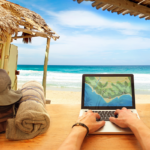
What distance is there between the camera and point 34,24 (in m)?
3.11

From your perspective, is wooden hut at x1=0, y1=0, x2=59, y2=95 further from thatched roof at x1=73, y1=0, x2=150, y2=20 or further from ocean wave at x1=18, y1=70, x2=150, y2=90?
ocean wave at x1=18, y1=70, x2=150, y2=90

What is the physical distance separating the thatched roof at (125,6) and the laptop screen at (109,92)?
65 centimetres

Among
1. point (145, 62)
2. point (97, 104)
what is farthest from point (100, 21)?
point (97, 104)

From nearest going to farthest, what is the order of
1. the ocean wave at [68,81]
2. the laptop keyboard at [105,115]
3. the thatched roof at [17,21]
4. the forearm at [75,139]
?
1. the forearm at [75,139]
2. the laptop keyboard at [105,115]
3. the thatched roof at [17,21]
4. the ocean wave at [68,81]

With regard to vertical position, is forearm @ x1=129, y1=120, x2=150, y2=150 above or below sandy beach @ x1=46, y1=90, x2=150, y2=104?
above

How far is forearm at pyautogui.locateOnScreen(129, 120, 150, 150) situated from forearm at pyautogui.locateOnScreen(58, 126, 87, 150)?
0.21m

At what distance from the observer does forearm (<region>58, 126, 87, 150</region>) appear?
0.49 m

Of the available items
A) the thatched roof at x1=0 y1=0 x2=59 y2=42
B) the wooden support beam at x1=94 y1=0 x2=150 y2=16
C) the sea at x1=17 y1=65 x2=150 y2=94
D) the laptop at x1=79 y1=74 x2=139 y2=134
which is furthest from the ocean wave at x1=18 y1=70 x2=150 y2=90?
the laptop at x1=79 y1=74 x2=139 y2=134

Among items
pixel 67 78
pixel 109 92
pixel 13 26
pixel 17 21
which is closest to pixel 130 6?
pixel 109 92

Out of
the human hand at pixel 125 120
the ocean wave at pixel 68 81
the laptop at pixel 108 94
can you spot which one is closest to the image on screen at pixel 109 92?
the laptop at pixel 108 94

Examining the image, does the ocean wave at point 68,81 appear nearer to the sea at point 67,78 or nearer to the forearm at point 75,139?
the sea at point 67,78

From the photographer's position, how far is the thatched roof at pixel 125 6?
46.1 inches

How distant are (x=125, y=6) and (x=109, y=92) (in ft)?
2.60

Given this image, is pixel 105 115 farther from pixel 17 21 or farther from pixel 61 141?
pixel 17 21
